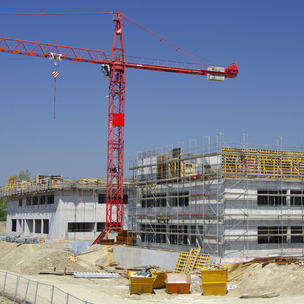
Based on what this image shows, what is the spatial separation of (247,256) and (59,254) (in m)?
16.5

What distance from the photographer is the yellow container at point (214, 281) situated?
1102 inches

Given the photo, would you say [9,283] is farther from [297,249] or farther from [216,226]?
[297,249]

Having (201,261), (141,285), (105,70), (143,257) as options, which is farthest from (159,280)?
(105,70)

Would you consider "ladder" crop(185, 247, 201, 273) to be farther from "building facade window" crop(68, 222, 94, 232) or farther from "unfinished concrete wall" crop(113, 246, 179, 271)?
"building facade window" crop(68, 222, 94, 232)

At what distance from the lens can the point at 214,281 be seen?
28.1m

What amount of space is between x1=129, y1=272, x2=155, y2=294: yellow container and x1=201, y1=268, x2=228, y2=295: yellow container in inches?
124

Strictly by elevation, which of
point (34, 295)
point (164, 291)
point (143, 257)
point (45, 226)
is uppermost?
point (45, 226)

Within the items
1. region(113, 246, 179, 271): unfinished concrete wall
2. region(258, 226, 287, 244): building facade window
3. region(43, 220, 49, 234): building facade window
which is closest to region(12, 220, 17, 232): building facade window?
region(43, 220, 49, 234): building facade window

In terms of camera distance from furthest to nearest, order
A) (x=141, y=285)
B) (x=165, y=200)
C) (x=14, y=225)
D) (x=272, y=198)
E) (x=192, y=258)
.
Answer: (x=14, y=225), (x=165, y=200), (x=272, y=198), (x=192, y=258), (x=141, y=285)

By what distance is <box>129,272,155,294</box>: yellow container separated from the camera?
2846 cm

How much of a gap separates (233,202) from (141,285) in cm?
1134

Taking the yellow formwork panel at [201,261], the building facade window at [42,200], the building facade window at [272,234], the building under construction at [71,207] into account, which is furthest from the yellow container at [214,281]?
the building facade window at [42,200]

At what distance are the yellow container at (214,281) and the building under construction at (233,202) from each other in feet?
24.0

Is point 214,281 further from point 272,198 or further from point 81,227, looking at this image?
point 81,227
